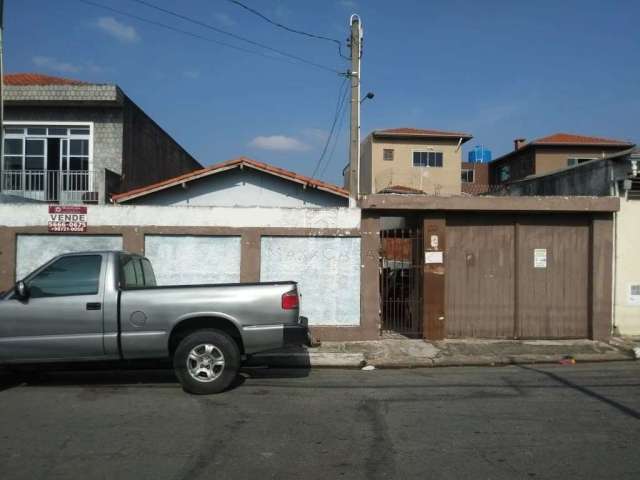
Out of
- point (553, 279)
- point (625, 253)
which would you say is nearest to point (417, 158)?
point (625, 253)

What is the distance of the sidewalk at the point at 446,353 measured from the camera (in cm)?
980

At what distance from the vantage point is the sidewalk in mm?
9797

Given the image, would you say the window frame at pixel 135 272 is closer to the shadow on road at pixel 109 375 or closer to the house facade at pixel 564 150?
the shadow on road at pixel 109 375

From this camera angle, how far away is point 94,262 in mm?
7523

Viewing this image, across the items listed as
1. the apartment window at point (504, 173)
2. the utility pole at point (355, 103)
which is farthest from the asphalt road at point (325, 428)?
the apartment window at point (504, 173)

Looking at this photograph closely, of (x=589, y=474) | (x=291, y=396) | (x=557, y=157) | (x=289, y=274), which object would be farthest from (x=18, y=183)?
(x=557, y=157)

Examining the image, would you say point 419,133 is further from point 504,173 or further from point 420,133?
point 504,173

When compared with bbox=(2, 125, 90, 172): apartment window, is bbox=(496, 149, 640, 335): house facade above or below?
below

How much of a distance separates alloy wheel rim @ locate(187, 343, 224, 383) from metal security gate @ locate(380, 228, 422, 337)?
5.08 m

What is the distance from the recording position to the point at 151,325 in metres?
7.31

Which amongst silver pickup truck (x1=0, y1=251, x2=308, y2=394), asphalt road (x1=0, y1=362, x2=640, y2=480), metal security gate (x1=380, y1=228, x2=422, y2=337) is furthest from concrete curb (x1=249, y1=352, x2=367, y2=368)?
silver pickup truck (x1=0, y1=251, x2=308, y2=394)

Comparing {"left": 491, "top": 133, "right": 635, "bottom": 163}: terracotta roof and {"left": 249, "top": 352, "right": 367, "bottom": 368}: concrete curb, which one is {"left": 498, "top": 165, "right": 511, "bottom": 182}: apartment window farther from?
{"left": 249, "top": 352, "right": 367, "bottom": 368}: concrete curb

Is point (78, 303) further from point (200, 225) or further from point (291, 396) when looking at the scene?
point (200, 225)

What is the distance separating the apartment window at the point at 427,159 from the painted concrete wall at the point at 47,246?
3322 cm
